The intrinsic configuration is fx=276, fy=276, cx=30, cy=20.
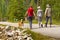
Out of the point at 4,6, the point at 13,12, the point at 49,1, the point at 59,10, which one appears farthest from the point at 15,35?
the point at 4,6

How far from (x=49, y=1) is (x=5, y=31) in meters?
22.9

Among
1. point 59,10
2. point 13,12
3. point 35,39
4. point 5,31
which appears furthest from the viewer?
point 13,12

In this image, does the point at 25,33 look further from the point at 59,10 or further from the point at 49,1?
the point at 49,1

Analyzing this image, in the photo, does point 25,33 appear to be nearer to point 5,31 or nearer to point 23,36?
point 23,36

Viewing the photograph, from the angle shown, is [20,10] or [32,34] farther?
[20,10]

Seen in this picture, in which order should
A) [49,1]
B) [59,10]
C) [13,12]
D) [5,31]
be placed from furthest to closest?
[13,12], [49,1], [59,10], [5,31]

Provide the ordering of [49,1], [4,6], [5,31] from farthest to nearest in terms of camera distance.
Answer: [4,6], [49,1], [5,31]

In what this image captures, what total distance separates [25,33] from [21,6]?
27.2 metres

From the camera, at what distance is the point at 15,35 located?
12641 millimetres

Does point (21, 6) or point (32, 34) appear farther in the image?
point (21, 6)

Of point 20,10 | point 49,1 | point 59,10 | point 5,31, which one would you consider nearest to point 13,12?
point 20,10

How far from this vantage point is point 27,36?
40.2 ft

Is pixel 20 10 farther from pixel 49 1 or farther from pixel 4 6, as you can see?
pixel 4 6

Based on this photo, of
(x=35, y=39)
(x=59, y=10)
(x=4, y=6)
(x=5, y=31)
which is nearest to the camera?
(x=35, y=39)
